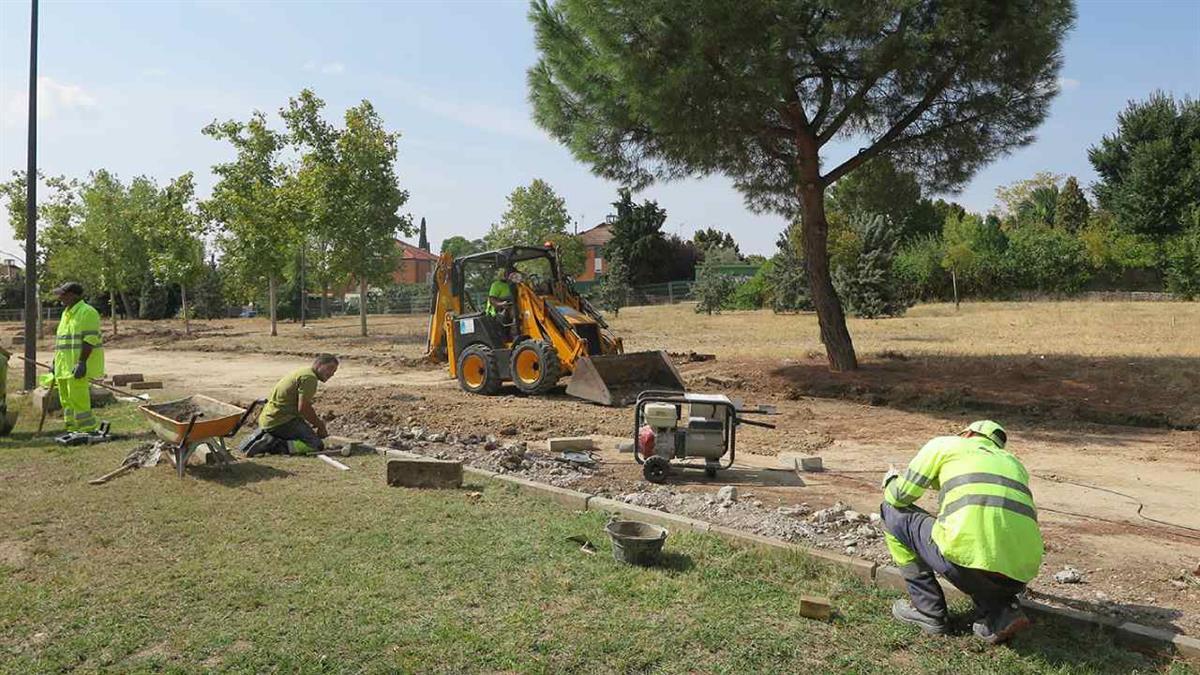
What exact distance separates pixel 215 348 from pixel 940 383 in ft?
68.7

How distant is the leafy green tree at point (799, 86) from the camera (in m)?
12.3

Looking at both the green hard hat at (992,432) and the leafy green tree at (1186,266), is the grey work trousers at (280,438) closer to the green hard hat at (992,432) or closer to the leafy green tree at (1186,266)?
the green hard hat at (992,432)

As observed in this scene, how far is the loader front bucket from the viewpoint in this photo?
12.2 m

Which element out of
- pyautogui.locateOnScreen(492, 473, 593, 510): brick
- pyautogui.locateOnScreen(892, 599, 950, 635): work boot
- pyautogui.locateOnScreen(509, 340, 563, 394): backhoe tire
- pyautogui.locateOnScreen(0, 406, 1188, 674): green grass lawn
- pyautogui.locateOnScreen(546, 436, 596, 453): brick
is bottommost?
pyautogui.locateOnScreen(0, 406, 1188, 674): green grass lawn

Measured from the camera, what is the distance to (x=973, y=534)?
413 cm

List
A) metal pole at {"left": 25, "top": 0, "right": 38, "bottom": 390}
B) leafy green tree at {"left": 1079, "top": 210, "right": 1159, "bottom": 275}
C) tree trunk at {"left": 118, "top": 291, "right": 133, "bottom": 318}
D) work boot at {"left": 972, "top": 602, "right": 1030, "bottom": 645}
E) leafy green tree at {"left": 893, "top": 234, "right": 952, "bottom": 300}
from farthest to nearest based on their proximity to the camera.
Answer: tree trunk at {"left": 118, "top": 291, "right": 133, "bottom": 318}, leafy green tree at {"left": 893, "top": 234, "right": 952, "bottom": 300}, leafy green tree at {"left": 1079, "top": 210, "right": 1159, "bottom": 275}, metal pole at {"left": 25, "top": 0, "right": 38, "bottom": 390}, work boot at {"left": 972, "top": 602, "right": 1030, "bottom": 645}

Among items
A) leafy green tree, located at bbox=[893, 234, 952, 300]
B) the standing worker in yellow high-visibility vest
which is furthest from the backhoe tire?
leafy green tree, located at bbox=[893, 234, 952, 300]

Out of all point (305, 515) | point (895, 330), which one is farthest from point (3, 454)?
point (895, 330)

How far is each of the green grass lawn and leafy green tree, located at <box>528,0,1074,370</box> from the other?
807 centimetres

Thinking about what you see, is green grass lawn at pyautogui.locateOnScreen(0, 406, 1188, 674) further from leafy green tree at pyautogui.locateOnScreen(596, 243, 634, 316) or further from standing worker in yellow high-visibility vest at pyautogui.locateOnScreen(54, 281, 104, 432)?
leafy green tree at pyautogui.locateOnScreen(596, 243, 634, 316)

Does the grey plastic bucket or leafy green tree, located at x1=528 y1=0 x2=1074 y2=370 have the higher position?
leafy green tree, located at x1=528 y1=0 x2=1074 y2=370

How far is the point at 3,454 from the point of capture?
895cm

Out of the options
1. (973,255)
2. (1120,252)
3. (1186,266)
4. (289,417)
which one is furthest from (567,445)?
(1120,252)

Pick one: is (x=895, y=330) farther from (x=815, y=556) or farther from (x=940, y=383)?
(x=815, y=556)
